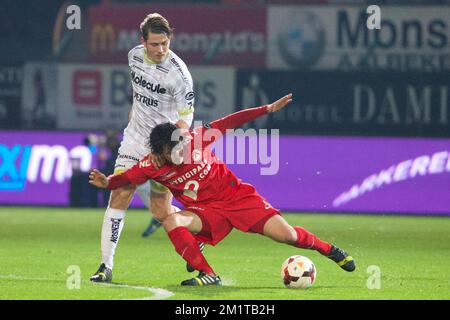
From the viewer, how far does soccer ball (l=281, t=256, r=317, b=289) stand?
886 cm

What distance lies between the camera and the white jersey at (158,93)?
31.6 ft

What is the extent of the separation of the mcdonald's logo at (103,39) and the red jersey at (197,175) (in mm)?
12225

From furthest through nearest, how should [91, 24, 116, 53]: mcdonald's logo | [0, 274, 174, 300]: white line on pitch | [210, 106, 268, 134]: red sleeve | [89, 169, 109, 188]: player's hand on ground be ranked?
[91, 24, 116, 53]: mcdonald's logo → [210, 106, 268, 134]: red sleeve → [89, 169, 109, 188]: player's hand on ground → [0, 274, 174, 300]: white line on pitch

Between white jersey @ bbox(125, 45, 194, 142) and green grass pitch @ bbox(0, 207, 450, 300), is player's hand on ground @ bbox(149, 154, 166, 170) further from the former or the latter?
green grass pitch @ bbox(0, 207, 450, 300)

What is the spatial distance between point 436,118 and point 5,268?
10.1 metres

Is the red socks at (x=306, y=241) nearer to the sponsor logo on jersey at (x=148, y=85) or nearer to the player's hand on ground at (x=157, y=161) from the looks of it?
the player's hand on ground at (x=157, y=161)

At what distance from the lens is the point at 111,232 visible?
9469 millimetres

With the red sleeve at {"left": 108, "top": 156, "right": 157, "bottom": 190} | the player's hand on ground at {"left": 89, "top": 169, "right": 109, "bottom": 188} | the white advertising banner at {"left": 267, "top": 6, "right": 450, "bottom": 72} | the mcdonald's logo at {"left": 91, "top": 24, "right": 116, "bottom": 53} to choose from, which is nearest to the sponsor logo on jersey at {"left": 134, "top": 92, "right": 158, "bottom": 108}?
the red sleeve at {"left": 108, "top": 156, "right": 157, "bottom": 190}

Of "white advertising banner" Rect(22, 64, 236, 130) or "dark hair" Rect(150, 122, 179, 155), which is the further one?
"white advertising banner" Rect(22, 64, 236, 130)

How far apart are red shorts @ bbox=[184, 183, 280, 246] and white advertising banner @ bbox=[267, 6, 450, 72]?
10.8 metres

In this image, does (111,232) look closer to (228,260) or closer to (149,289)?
(149,289)

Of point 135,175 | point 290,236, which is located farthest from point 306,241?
point 135,175

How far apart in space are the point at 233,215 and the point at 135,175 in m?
0.84

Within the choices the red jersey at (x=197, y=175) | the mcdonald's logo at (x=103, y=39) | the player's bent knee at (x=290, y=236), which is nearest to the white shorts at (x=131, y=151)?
the red jersey at (x=197, y=175)
